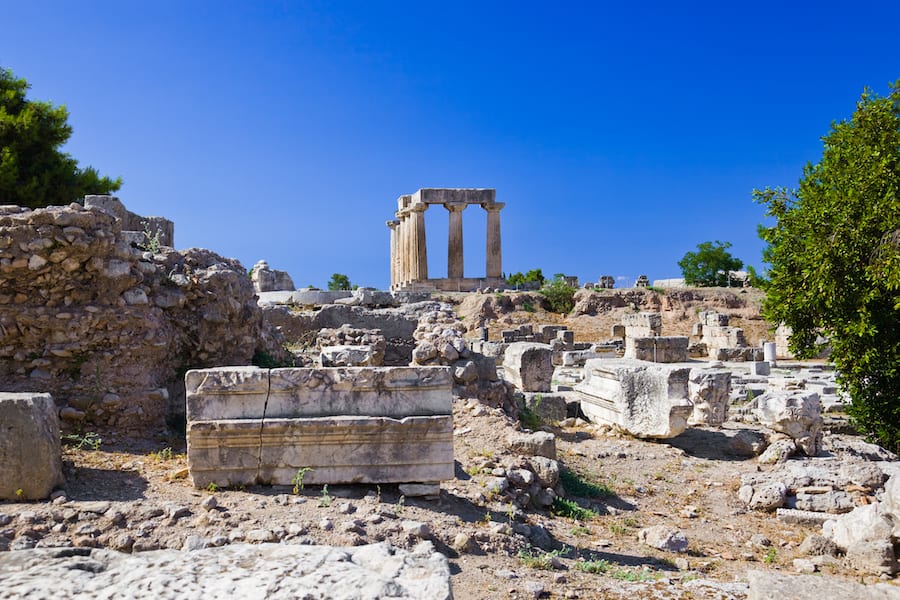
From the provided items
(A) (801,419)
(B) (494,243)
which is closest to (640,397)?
(A) (801,419)

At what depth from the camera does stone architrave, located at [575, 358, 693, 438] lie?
8.62m

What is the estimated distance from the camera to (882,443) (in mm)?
8820

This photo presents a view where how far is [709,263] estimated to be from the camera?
40438 millimetres

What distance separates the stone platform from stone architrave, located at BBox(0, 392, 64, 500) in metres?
0.88

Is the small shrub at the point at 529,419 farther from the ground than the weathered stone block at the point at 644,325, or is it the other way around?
the weathered stone block at the point at 644,325

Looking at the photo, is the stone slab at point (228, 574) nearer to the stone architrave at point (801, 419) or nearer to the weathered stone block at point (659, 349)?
the stone architrave at point (801, 419)

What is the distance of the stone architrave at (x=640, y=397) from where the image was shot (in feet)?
28.3

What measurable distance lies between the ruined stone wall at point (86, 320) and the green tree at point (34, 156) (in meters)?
15.5

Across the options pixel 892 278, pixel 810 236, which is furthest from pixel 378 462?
pixel 810 236

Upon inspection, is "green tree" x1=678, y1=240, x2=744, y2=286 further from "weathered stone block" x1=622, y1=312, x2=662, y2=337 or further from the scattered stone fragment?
the scattered stone fragment

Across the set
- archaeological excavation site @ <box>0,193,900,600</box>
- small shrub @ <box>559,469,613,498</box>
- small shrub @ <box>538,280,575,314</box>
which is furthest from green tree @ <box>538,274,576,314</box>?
small shrub @ <box>559,469,613,498</box>

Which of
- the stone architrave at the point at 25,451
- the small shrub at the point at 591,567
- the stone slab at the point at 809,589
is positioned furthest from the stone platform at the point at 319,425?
the stone slab at the point at 809,589

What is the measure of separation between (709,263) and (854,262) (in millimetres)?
34190

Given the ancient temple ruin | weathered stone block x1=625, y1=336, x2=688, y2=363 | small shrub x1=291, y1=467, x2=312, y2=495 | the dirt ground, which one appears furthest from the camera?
the ancient temple ruin
